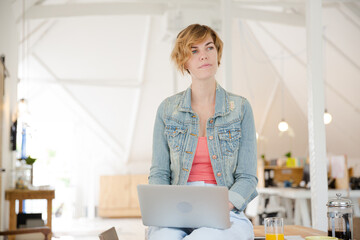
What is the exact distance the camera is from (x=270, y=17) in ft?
23.6

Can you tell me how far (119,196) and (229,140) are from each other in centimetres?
941

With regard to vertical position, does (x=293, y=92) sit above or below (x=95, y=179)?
above

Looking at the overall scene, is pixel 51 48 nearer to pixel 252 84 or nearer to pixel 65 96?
pixel 65 96

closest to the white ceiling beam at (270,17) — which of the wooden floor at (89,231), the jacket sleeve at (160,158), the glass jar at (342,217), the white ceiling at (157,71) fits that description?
the white ceiling at (157,71)

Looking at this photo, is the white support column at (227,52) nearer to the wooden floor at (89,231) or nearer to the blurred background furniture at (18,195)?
the blurred background furniture at (18,195)

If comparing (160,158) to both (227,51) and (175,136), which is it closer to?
(175,136)

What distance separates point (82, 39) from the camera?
31.5ft

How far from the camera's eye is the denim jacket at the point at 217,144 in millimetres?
1994

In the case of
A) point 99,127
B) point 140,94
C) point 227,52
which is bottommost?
point 99,127

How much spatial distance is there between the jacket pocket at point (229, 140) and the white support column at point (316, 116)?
2.01 m

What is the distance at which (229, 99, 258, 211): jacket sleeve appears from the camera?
196 cm

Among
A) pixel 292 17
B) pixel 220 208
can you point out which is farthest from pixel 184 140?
pixel 292 17

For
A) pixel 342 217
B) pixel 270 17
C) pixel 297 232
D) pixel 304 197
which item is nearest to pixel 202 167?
pixel 342 217

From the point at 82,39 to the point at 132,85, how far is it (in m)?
1.55
